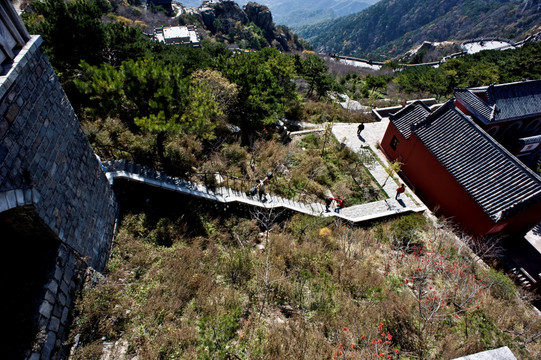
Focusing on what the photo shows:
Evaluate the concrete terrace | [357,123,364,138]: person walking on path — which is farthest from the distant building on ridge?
the concrete terrace

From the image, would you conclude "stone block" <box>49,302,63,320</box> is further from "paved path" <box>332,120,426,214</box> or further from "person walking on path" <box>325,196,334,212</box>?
"paved path" <box>332,120,426,214</box>

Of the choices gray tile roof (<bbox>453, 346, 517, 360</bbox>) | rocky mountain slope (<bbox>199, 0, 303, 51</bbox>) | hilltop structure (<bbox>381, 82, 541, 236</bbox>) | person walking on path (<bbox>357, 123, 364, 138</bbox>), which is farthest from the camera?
rocky mountain slope (<bbox>199, 0, 303, 51</bbox>)

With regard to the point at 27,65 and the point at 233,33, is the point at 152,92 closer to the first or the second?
the point at 27,65

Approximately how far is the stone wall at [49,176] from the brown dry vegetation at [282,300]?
2.46 feet

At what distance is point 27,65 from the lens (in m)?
5.71

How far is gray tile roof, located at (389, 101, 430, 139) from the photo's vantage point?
754 inches

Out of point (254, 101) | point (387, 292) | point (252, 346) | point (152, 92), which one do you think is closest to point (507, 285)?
point (387, 292)

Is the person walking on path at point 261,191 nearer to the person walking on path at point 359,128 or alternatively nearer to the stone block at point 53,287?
the stone block at point 53,287

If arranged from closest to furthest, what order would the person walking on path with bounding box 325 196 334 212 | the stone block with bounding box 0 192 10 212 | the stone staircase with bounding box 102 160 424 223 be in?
the stone block with bounding box 0 192 10 212 < the stone staircase with bounding box 102 160 424 223 < the person walking on path with bounding box 325 196 334 212

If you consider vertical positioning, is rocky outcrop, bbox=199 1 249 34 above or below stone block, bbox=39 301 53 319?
below

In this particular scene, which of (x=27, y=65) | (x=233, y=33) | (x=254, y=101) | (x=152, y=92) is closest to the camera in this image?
(x=27, y=65)

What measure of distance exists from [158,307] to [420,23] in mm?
194269

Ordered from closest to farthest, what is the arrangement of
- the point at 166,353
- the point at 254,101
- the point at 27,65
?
1. the point at 27,65
2. the point at 166,353
3. the point at 254,101

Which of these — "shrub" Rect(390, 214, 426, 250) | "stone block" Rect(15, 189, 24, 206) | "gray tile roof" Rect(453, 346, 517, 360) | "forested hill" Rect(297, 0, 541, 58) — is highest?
"stone block" Rect(15, 189, 24, 206)
